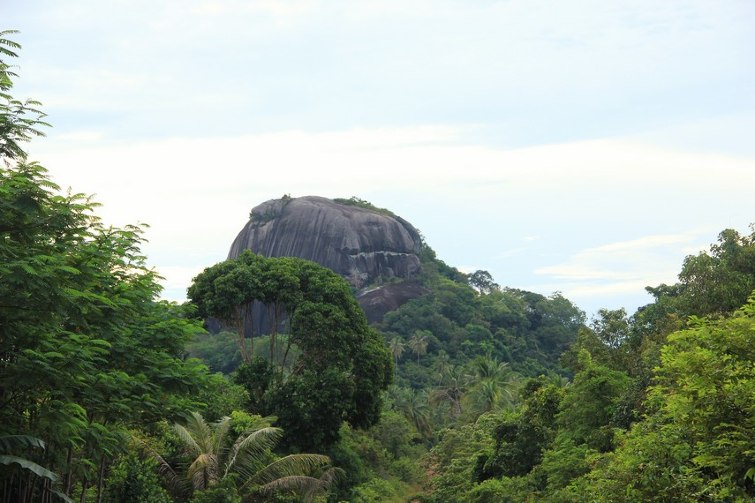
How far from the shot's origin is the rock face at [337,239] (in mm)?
83562

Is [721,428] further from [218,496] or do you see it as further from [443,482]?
[443,482]

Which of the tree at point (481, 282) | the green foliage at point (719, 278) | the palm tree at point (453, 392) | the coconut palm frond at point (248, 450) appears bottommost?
the coconut palm frond at point (248, 450)

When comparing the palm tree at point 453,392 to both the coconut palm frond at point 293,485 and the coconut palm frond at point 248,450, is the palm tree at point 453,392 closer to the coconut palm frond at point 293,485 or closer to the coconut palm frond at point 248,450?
the coconut palm frond at point 293,485

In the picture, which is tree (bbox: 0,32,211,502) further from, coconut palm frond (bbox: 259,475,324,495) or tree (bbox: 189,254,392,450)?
tree (bbox: 189,254,392,450)

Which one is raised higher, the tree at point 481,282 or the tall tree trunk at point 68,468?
the tree at point 481,282

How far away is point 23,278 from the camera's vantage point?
9.22 meters

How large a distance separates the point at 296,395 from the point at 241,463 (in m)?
8.20

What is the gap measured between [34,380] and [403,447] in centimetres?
3050

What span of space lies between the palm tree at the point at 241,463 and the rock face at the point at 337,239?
61.4 m

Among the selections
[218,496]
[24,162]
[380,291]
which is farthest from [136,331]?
[380,291]

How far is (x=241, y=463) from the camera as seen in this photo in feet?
60.8

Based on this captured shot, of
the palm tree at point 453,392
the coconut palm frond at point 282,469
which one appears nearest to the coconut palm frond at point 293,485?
the coconut palm frond at point 282,469

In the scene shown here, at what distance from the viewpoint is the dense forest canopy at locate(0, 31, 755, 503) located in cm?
1009

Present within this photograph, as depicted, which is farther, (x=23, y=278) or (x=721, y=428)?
(x=721, y=428)
